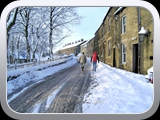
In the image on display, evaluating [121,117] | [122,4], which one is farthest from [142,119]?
[122,4]

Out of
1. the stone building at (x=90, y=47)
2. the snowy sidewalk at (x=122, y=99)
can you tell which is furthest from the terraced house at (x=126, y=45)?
the snowy sidewalk at (x=122, y=99)

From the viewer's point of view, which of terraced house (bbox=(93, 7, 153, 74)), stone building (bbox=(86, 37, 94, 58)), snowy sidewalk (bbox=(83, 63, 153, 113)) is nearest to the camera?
snowy sidewalk (bbox=(83, 63, 153, 113))

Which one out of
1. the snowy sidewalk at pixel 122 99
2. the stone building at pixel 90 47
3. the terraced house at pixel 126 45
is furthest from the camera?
the terraced house at pixel 126 45

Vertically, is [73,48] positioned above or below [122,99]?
above

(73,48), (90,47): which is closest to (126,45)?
(90,47)

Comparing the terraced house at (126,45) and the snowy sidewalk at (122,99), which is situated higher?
the terraced house at (126,45)

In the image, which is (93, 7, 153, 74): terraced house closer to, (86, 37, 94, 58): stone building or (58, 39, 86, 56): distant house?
(86, 37, 94, 58): stone building

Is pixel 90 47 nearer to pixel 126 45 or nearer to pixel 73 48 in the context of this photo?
pixel 73 48

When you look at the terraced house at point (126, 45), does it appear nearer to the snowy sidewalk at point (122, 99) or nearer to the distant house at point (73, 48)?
the distant house at point (73, 48)

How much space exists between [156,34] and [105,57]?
3.11 ft

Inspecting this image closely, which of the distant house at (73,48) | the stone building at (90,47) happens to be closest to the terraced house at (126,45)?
the stone building at (90,47)

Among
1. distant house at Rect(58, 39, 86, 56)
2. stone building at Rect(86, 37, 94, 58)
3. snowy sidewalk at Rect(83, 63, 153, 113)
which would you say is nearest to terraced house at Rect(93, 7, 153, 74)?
stone building at Rect(86, 37, 94, 58)

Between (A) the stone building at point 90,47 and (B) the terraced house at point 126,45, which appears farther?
(B) the terraced house at point 126,45

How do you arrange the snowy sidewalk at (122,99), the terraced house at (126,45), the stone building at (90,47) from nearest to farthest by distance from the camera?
the snowy sidewalk at (122,99)
the stone building at (90,47)
the terraced house at (126,45)
